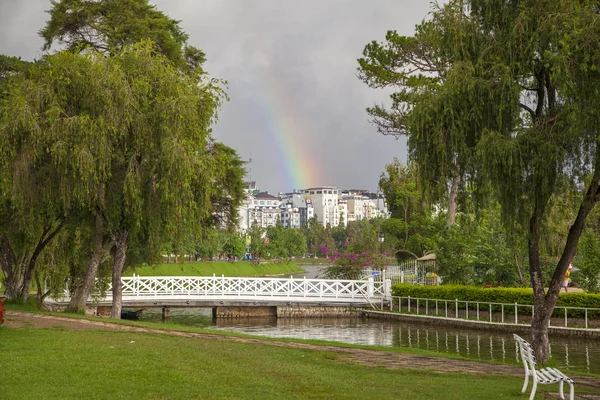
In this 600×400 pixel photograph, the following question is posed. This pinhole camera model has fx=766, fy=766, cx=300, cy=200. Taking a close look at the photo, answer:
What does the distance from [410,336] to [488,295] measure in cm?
428

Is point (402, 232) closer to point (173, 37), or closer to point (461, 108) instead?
point (173, 37)

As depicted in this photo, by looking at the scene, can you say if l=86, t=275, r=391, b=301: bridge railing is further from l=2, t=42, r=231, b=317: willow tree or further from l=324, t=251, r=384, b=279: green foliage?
l=2, t=42, r=231, b=317: willow tree

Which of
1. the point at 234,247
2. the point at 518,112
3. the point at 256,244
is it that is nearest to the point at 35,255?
the point at 518,112

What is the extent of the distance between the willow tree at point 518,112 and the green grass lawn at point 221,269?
149 feet

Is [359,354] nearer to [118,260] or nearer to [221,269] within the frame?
[118,260]

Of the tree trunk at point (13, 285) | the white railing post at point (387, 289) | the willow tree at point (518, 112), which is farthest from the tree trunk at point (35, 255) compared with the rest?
the white railing post at point (387, 289)

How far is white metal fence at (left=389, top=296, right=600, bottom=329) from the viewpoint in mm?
27688

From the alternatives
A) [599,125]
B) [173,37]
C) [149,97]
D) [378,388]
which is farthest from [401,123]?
[378,388]

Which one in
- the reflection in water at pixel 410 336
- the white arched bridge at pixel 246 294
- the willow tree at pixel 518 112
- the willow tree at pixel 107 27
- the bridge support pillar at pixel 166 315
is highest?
the willow tree at pixel 107 27

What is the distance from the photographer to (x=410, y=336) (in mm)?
29391

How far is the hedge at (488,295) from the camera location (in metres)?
27.8

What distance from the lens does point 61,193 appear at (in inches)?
832

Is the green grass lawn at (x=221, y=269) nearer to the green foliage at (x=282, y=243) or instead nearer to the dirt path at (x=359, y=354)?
the green foliage at (x=282, y=243)

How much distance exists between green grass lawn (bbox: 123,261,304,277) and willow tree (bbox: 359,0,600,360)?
149ft
